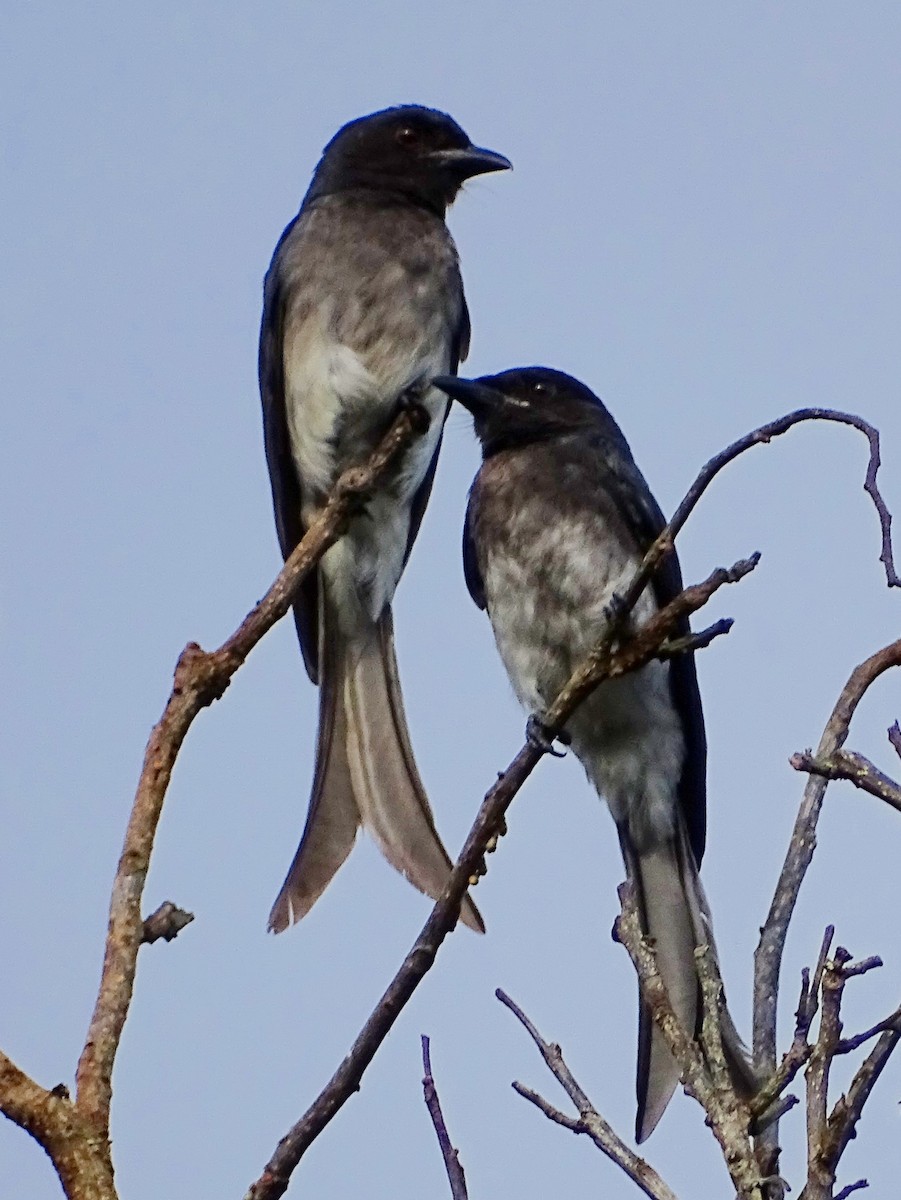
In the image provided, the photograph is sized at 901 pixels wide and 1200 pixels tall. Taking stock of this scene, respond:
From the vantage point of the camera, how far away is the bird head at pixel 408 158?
6121mm

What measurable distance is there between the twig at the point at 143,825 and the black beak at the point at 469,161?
3.17m

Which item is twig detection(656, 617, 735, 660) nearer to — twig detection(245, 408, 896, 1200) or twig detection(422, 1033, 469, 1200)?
twig detection(245, 408, 896, 1200)

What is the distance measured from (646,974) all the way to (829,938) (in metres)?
0.35

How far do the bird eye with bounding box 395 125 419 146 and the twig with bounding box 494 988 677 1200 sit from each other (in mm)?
3717

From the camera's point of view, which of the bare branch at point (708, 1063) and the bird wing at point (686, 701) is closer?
the bare branch at point (708, 1063)

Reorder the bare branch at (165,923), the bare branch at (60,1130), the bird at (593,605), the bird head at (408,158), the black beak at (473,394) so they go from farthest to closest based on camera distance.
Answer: the bird head at (408,158)
the black beak at (473,394)
the bird at (593,605)
the bare branch at (165,923)
the bare branch at (60,1130)

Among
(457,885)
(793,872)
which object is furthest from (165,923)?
(793,872)

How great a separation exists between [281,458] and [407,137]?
138 centimetres

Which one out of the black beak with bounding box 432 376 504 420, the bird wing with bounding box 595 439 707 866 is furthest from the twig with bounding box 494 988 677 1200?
the black beak with bounding box 432 376 504 420

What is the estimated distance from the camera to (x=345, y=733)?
18.0 feet

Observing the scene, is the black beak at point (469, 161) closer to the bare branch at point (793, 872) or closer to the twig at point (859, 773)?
the bare branch at point (793, 872)

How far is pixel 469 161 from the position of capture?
617 centimetres

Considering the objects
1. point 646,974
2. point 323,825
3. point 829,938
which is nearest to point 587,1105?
point 646,974

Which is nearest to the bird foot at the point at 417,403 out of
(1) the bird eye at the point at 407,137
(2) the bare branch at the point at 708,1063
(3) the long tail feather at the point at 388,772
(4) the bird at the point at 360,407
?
(4) the bird at the point at 360,407
